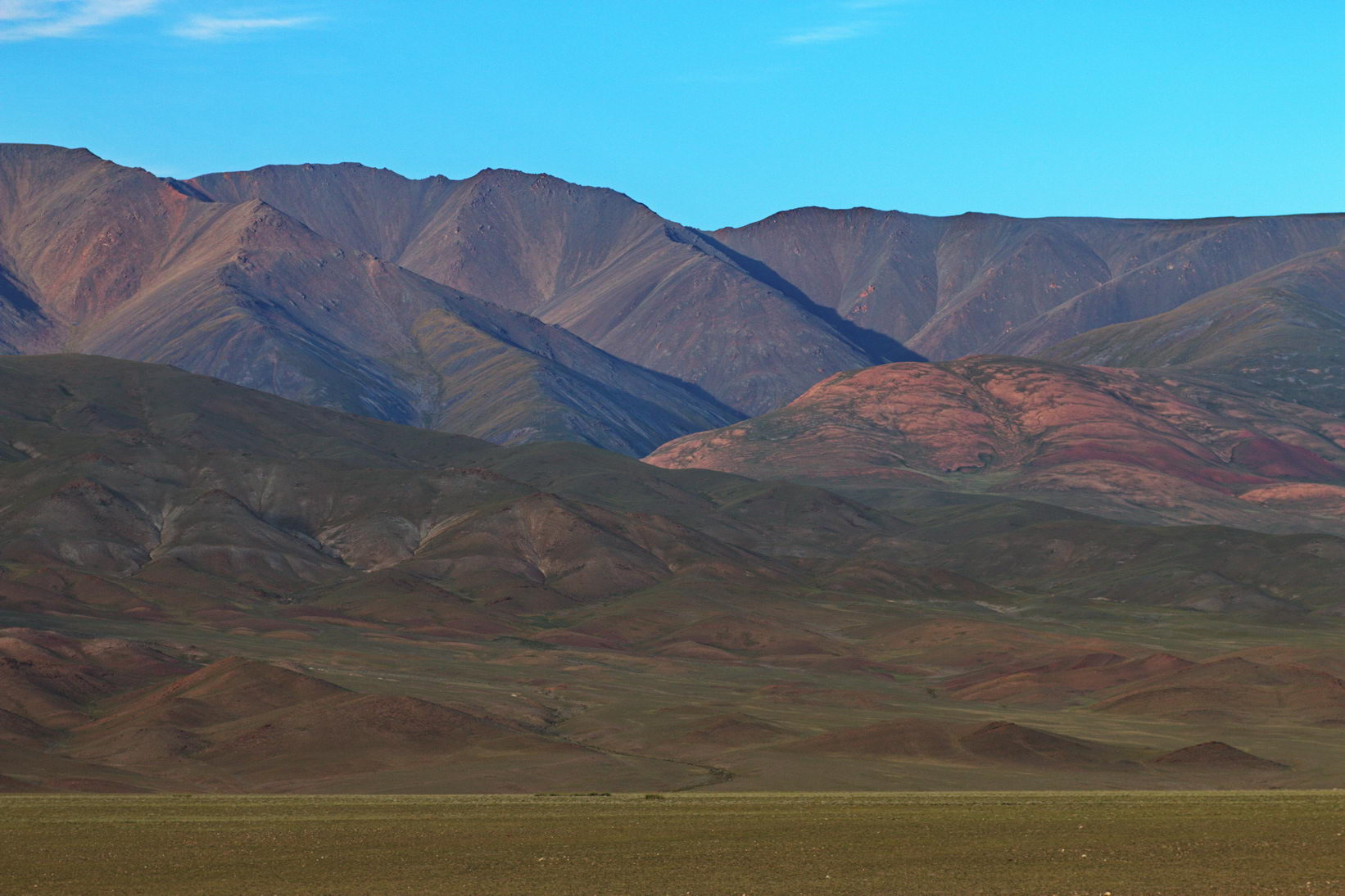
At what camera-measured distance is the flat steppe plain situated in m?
39.0

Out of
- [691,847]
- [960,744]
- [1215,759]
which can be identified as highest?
[691,847]

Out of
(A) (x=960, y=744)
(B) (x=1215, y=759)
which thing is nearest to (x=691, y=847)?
(A) (x=960, y=744)

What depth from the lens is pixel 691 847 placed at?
4647cm

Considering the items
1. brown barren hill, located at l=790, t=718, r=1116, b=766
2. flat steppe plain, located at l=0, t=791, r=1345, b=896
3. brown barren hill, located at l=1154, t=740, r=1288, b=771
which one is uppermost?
flat steppe plain, located at l=0, t=791, r=1345, b=896

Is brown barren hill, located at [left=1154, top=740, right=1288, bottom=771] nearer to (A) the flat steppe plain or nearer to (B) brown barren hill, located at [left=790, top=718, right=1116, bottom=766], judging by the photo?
(B) brown barren hill, located at [left=790, top=718, right=1116, bottom=766]

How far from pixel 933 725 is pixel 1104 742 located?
1477 centimetres

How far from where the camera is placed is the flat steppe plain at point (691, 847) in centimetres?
3903

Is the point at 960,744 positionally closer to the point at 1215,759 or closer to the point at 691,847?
the point at 1215,759

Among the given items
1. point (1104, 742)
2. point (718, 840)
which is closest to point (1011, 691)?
point (1104, 742)

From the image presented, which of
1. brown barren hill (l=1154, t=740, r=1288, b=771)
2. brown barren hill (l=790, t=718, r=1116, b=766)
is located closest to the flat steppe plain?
brown barren hill (l=1154, t=740, r=1288, b=771)

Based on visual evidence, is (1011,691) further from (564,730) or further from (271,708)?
(271,708)

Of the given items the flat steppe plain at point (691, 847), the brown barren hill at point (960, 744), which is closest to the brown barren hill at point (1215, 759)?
Result: the brown barren hill at point (960, 744)

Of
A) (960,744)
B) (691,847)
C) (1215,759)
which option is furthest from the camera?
(960,744)

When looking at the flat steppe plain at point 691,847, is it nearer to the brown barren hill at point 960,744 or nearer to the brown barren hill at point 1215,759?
the brown barren hill at point 1215,759
